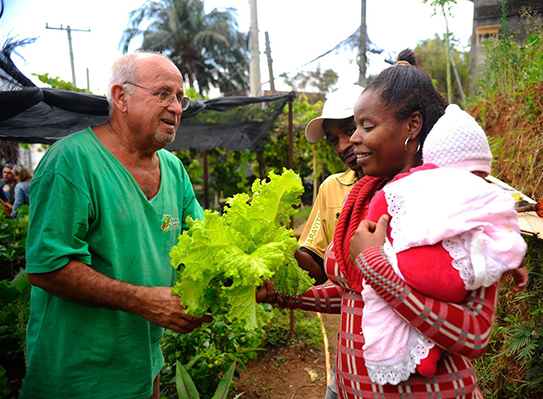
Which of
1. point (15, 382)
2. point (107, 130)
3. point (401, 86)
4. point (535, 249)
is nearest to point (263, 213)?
point (401, 86)

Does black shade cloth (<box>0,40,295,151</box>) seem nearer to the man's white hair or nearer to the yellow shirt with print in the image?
the man's white hair

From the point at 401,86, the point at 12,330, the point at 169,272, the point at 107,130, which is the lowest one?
the point at 12,330

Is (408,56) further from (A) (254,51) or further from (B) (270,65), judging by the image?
(B) (270,65)

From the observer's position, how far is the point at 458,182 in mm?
1241

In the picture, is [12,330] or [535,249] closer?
[535,249]

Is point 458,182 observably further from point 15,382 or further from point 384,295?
point 15,382

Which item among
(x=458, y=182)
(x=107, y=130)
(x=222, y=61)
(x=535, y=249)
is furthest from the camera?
(x=222, y=61)

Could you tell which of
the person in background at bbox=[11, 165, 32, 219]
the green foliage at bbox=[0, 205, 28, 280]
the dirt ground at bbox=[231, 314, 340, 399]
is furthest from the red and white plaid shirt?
the person in background at bbox=[11, 165, 32, 219]

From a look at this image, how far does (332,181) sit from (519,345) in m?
1.69

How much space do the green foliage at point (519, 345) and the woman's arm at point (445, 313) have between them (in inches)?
71.1

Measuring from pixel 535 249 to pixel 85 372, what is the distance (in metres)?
2.87

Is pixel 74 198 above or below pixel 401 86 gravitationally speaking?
below

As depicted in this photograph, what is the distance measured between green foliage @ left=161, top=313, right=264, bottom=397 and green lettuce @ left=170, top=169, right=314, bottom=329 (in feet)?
5.91

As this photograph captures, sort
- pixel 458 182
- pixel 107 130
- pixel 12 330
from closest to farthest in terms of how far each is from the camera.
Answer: pixel 458 182
pixel 107 130
pixel 12 330
